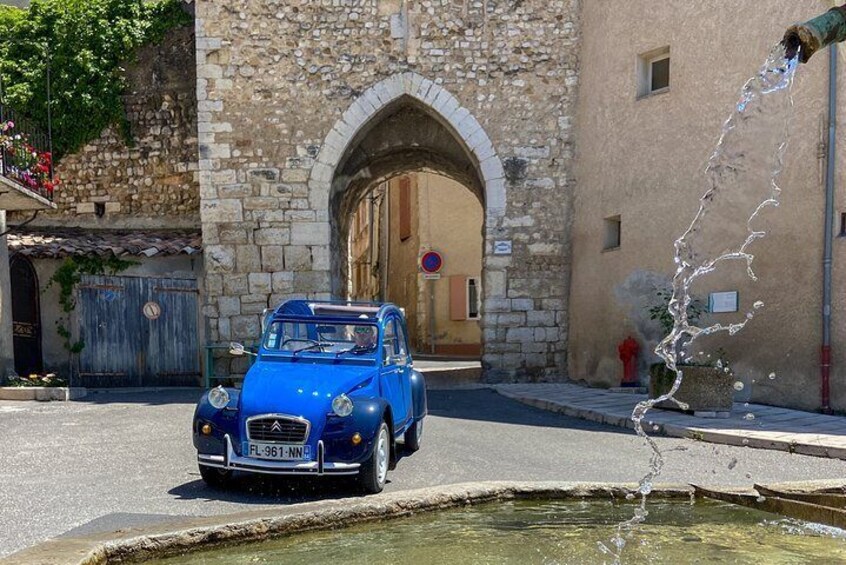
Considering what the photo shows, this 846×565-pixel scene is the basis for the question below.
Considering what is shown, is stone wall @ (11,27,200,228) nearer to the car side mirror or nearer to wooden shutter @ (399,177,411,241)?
the car side mirror

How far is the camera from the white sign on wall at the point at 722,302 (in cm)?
1098

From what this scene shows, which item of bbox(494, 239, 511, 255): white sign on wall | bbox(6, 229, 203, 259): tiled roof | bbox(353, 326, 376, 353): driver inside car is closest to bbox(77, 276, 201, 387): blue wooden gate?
bbox(6, 229, 203, 259): tiled roof

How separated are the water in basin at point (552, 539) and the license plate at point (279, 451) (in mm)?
1233

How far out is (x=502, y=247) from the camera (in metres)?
14.3

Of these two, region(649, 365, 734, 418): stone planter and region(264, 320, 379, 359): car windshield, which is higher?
region(264, 320, 379, 359): car windshield

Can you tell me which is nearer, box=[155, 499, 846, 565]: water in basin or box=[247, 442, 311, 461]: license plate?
box=[155, 499, 846, 565]: water in basin

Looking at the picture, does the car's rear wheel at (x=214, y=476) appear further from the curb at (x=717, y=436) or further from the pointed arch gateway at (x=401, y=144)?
the pointed arch gateway at (x=401, y=144)

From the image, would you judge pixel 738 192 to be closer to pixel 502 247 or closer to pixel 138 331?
pixel 502 247

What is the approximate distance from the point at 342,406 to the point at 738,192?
6958mm

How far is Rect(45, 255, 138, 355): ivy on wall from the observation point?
13.9 m

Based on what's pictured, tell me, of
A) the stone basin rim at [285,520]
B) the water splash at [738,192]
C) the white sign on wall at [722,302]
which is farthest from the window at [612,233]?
the stone basin rim at [285,520]

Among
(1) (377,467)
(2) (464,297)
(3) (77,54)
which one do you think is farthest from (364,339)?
(2) (464,297)

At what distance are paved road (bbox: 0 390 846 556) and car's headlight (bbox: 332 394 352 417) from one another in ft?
2.01

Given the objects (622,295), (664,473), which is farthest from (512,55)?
(664,473)
